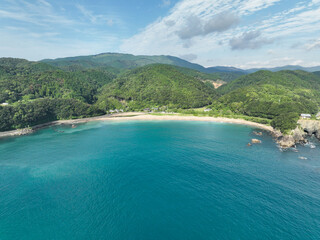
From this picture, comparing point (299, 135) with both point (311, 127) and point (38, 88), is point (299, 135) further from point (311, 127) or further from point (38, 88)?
point (38, 88)

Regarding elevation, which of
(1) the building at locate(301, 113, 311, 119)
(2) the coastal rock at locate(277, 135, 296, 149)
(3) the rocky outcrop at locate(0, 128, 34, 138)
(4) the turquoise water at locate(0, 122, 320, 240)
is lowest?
(3) the rocky outcrop at locate(0, 128, 34, 138)

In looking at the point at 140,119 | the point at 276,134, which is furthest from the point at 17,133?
the point at 276,134

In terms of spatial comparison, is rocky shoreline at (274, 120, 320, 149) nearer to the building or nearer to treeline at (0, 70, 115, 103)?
the building

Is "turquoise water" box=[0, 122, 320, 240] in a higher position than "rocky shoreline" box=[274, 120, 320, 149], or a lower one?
lower

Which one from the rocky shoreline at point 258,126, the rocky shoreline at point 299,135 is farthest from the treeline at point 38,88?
the rocky shoreline at point 299,135

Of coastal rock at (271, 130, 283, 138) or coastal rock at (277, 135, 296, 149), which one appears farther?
coastal rock at (271, 130, 283, 138)

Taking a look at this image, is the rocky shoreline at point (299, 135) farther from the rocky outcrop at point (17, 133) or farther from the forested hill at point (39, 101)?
the rocky outcrop at point (17, 133)

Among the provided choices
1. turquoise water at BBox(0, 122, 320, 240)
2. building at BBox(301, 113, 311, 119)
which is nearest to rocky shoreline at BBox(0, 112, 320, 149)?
turquoise water at BBox(0, 122, 320, 240)
